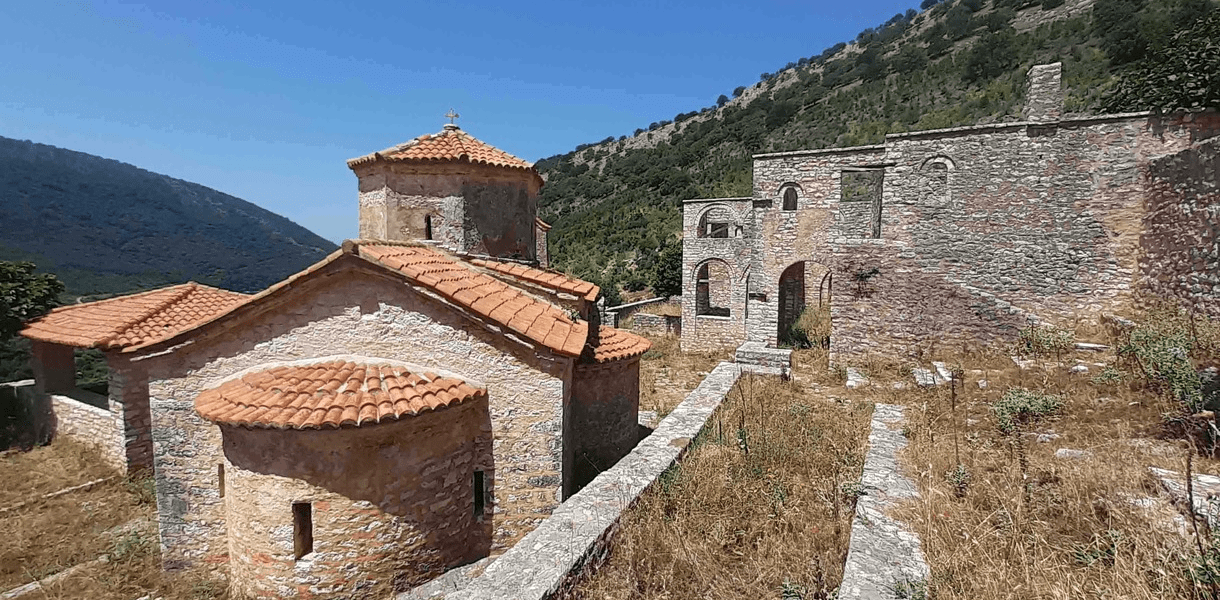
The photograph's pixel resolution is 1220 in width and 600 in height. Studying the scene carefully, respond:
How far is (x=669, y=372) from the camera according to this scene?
Result: 14.6m

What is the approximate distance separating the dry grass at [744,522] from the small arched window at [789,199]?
400 inches

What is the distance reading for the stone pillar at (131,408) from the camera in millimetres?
8641

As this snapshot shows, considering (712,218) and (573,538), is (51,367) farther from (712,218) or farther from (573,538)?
(712,218)

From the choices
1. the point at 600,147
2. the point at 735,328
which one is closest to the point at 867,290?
the point at 735,328

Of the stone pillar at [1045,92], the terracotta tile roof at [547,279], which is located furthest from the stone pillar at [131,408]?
the stone pillar at [1045,92]

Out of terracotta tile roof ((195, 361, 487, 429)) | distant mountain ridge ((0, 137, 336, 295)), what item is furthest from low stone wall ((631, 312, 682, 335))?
distant mountain ridge ((0, 137, 336, 295))

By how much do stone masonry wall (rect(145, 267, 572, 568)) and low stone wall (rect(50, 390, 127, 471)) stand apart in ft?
17.2

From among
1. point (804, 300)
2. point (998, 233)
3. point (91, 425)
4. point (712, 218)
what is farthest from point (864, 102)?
point (91, 425)

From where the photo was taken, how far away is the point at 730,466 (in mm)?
4637

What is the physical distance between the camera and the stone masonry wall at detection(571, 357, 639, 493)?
6.58 metres

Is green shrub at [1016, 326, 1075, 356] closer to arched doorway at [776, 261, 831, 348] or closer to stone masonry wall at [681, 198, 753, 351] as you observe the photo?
arched doorway at [776, 261, 831, 348]

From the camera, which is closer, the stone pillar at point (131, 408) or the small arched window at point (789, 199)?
the stone pillar at point (131, 408)

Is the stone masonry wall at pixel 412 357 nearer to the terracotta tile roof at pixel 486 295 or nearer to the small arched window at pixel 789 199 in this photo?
the terracotta tile roof at pixel 486 295

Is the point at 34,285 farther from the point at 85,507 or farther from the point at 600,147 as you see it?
the point at 600,147
